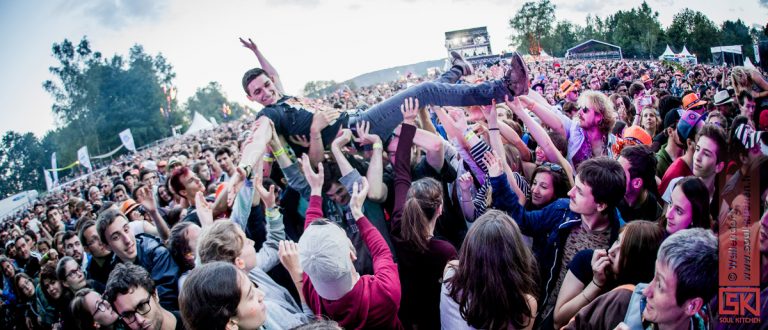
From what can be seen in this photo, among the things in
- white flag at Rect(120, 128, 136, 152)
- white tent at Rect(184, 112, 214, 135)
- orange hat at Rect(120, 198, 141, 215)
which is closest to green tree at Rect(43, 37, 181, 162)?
white tent at Rect(184, 112, 214, 135)

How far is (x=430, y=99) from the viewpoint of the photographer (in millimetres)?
3531

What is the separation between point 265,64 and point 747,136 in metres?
3.80

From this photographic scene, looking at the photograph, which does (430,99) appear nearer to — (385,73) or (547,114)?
(547,114)

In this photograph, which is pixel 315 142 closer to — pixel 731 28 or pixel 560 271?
pixel 560 271

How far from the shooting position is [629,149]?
8.38ft

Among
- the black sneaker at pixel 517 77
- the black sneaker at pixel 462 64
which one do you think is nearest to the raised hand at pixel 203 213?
the black sneaker at pixel 517 77

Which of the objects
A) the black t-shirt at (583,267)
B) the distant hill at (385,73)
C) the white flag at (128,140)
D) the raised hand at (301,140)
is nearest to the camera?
the black t-shirt at (583,267)

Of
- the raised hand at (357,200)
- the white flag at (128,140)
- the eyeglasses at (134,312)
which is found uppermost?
the white flag at (128,140)

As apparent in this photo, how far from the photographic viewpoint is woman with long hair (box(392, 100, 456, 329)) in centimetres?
225

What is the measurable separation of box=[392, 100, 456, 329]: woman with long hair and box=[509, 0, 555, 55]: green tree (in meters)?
4.02

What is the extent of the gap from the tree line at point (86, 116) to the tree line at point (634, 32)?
4966cm

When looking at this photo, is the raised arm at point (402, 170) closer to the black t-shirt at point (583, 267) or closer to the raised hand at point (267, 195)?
the raised hand at point (267, 195)

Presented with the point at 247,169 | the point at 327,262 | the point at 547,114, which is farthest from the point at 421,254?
the point at 547,114

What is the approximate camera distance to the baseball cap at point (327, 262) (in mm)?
1680
